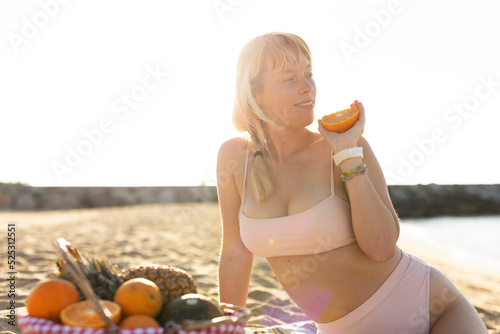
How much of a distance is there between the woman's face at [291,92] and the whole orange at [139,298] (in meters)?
1.50

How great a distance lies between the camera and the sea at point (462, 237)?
1145cm

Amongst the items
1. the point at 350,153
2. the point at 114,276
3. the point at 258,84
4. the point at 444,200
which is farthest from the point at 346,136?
the point at 444,200

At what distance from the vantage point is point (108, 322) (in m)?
1.33

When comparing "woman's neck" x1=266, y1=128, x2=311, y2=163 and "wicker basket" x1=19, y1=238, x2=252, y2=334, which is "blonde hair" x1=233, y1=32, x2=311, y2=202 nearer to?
"woman's neck" x1=266, y1=128, x2=311, y2=163

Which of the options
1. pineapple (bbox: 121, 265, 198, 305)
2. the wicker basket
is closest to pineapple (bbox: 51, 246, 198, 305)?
pineapple (bbox: 121, 265, 198, 305)

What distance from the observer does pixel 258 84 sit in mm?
2834

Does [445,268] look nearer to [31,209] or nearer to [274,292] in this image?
[274,292]

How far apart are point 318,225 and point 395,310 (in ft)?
2.05

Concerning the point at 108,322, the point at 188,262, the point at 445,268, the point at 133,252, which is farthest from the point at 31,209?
the point at 108,322

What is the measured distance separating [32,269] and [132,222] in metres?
6.56

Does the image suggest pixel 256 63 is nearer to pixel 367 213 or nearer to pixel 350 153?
pixel 350 153

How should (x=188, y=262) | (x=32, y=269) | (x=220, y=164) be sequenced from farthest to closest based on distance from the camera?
(x=188, y=262) < (x=32, y=269) < (x=220, y=164)

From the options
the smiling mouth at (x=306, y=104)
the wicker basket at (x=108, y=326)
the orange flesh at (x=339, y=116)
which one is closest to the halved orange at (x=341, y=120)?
the orange flesh at (x=339, y=116)

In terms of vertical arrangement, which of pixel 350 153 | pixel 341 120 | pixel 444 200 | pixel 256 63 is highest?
pixel 256 63
